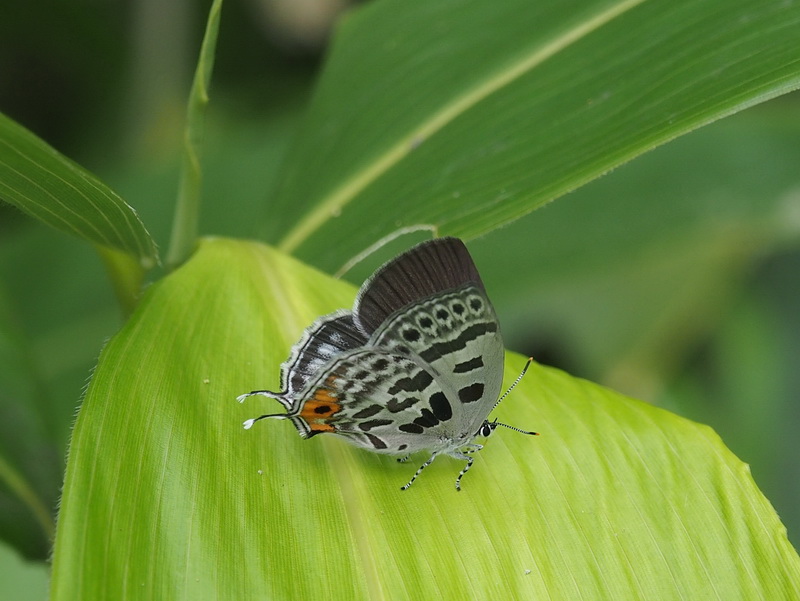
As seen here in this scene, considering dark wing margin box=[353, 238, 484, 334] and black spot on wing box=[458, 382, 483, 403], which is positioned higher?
dark wing margin box=[353, 238, 484, 334]

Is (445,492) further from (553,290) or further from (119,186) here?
(119,186)

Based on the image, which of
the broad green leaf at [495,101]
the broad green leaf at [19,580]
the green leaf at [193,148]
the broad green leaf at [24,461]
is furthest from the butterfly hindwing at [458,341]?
the broad green leaf at [19,580]

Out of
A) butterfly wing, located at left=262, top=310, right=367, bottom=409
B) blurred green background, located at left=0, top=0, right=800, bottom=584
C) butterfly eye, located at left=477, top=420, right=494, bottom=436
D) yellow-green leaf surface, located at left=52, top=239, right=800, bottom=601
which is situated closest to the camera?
yellow-green leaf surface, located at left=52, top=239, right=800, bottom=601

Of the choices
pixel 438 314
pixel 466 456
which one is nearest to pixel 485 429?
pixel 466 456

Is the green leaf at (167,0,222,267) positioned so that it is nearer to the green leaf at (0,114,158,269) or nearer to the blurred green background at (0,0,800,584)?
the green leaf at (0,114,158,269)

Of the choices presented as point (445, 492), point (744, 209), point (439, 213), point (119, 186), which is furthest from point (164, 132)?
point (445, 492)

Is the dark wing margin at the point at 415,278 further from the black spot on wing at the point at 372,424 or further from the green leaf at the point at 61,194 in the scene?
the green leaf at the point at 61,194

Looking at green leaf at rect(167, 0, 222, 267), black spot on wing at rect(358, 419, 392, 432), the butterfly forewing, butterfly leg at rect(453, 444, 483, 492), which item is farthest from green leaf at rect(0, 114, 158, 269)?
butterfly leg at rect(453, 444, 483, 492)

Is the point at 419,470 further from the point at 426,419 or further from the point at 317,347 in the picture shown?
the point at 317,347
